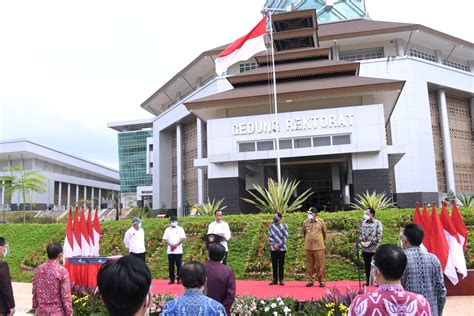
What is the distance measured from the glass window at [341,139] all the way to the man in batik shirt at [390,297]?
1852 cm

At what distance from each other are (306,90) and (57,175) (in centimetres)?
5528

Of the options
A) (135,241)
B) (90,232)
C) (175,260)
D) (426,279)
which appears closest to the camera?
(426,279)

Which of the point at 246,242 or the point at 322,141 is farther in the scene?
the point at 322,141

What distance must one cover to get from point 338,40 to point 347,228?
84.5 ft

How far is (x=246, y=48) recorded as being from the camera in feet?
63.3

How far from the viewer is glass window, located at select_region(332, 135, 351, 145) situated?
68.2 ft

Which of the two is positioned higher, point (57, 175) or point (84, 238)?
point (57, 175)

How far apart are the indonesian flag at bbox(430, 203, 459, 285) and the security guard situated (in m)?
2.24

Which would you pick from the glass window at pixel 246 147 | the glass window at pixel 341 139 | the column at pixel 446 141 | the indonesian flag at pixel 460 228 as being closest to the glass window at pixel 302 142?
the glass window at pixel 341 139

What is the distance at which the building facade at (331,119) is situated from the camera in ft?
68.3

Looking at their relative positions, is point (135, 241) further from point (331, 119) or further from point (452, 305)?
point (331, 119)

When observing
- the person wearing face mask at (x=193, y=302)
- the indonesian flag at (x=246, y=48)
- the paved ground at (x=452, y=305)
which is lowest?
the paved ground at (x=452, y=305)

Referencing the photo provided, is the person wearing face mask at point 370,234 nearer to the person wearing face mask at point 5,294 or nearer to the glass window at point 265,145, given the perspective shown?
the person wearing face mask at point 5,294

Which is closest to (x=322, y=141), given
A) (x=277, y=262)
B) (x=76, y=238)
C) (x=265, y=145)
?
(x=265, y=145)
